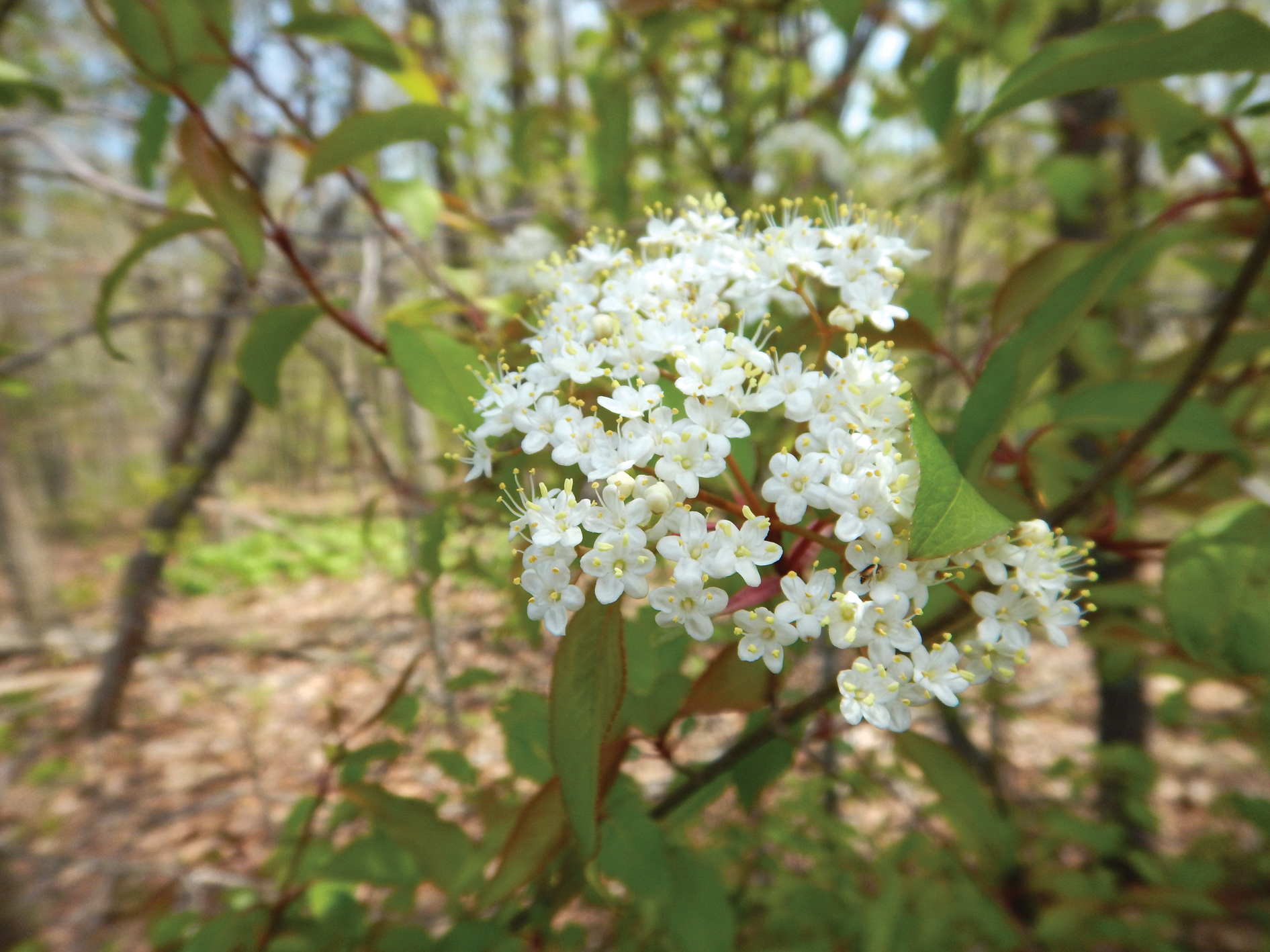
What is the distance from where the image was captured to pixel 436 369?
88cm

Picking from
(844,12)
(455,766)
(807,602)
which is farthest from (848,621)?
(455,766)

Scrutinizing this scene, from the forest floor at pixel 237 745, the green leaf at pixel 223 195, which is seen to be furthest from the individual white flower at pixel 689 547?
the forest floor at pixel 237 745

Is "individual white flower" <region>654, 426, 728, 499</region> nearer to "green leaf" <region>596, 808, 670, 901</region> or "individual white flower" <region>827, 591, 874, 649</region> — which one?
"individual white flower" <region>827, 591, 874, 649</region>

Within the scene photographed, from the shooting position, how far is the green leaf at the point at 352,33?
1215 mm

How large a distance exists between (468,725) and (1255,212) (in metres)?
3.44

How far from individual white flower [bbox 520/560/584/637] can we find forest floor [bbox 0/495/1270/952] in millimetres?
1589

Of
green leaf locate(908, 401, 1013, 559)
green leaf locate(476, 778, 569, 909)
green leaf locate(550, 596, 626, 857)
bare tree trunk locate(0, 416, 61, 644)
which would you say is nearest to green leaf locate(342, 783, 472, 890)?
green leaf locate(476, 778, 569, 909)

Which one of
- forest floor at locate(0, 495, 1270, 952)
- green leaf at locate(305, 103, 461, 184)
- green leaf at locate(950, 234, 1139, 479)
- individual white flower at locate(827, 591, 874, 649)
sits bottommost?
forest floor at locate(0, 495, 1270, 952)

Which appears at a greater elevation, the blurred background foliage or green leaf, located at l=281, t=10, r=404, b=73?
green leaf, located at l=281, t=10, r=404, b=73

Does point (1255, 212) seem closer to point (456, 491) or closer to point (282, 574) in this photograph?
point (456, 491)

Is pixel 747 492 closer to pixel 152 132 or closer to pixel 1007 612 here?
pixel 1007 612

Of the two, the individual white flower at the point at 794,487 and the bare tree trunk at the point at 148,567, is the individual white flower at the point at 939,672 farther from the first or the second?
the bare tree trunk at the point at 148,567

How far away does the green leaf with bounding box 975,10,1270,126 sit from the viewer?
660mm

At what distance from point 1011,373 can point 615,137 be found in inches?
53.7
